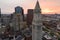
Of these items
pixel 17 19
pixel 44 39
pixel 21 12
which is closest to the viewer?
pixel 44 39

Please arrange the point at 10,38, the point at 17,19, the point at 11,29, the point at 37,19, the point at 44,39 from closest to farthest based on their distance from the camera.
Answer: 1. the point at 37,19
2. the point at 44,39
3. the point at 10,38
4. the point at 11,29
5. the point at 17,19

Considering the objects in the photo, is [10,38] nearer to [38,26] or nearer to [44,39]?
[44,39]

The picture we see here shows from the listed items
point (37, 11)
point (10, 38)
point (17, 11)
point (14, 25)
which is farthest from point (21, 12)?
point (37, 11)

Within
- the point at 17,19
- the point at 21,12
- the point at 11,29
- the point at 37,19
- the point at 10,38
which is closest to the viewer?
the point at 37,19

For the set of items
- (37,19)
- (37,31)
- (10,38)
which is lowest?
(10,38)

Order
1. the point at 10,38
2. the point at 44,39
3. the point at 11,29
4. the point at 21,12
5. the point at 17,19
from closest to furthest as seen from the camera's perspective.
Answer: the point at 44,39, the point at 10,38, the point at 11,29, the point at 17,19, the point at 21,12

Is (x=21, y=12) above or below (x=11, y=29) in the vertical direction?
A: above

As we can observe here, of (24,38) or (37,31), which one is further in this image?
(24,38)

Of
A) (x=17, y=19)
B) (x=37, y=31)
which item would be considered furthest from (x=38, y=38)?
(x=17, y=19)

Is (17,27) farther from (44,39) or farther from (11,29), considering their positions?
(44,39)
